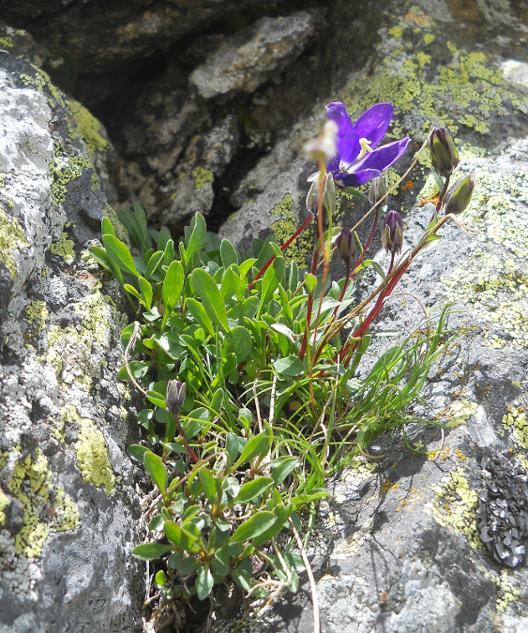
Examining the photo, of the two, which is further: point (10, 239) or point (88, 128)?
point (88, 128)

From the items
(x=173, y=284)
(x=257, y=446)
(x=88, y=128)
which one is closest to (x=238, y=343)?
(x=173, y=284)

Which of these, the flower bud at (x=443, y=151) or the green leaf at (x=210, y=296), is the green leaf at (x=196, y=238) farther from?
the flower bud at (x=443, y=151)

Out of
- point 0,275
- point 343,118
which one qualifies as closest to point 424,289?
point 343,118

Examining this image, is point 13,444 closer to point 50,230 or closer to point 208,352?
point 208,352

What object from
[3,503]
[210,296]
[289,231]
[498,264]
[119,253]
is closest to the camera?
[3,503]

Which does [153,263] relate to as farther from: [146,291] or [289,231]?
[289,231]

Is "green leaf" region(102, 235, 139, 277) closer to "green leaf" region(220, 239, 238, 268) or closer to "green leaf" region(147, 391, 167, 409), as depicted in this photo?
"green leaf" region(220, 239, 238, 268)

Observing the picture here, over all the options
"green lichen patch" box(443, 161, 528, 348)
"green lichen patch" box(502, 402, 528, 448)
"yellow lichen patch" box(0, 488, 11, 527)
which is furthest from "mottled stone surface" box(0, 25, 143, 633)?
"green lichen patch" box(443, 161, 528, 348)
